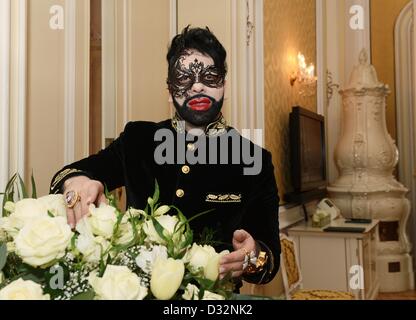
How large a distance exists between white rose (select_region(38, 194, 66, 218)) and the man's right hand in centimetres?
1

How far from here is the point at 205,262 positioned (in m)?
0.59

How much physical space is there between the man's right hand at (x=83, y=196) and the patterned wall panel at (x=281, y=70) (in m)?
2.34

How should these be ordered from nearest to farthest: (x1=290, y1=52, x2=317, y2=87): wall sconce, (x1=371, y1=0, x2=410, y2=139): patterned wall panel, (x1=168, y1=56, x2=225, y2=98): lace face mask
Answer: (x1=168, y1=56, x2=225, y2=98): lace face mask, (x1=290, y1=52, x2=317, y2=87): wall sconce, (x1=371, y1=0, x2=410, y2=139): patterned wall panel

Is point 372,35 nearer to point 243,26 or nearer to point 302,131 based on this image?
point 302,131

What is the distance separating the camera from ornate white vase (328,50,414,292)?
13.8 ft

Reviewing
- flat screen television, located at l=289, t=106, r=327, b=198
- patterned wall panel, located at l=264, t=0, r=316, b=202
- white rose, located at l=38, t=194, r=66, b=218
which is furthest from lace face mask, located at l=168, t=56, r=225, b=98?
flat screen television, located at l=289, t=106, r=327, b=198

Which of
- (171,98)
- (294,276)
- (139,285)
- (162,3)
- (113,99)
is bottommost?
(294,276)

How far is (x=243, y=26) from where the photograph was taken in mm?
2385

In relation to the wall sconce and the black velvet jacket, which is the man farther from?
the wall sconce

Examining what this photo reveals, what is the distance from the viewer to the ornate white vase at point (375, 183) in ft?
13.8

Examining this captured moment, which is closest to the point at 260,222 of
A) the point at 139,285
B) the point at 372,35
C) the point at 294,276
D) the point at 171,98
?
the point at 171,98

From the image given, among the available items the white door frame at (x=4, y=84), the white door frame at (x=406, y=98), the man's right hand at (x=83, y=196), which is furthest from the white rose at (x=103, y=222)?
the white door frame at (x=406, y=98)

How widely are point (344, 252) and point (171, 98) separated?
2.58 meters

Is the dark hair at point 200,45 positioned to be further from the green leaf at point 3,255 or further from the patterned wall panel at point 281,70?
the patterned wall panel at point 281,70
